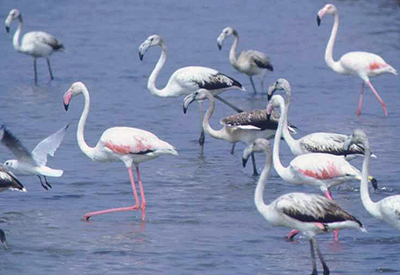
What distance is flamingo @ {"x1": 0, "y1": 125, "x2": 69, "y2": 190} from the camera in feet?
35.7

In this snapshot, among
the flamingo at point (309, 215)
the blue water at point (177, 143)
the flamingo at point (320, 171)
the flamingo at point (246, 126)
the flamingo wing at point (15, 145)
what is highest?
the flamingo at point (309, 215)

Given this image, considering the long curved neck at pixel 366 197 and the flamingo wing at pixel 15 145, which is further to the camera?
the flamingo wing at pixel 15 145

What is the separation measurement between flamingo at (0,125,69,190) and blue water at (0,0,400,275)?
441 millimetres

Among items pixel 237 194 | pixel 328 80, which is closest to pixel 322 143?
pixel 237 194

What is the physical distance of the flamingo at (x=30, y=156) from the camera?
35.7 feet

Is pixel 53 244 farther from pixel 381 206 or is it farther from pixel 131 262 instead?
pixel 381 206

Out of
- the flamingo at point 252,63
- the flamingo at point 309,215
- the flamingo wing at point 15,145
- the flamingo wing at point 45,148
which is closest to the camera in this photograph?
the flamingo at point 309,215

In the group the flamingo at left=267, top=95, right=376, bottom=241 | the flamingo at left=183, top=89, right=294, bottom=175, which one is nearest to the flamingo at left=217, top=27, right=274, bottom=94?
the flamingo at left=183, top=89, right=294, bottom=175

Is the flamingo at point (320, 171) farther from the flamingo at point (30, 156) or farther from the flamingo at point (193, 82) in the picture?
the flamingo at point (193, 82)

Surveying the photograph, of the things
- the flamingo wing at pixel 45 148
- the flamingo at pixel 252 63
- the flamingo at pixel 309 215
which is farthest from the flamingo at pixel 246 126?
the flamingo at pixel 252 63

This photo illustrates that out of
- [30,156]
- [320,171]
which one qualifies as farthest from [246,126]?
[30,156]

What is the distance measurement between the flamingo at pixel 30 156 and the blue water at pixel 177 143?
44 cm

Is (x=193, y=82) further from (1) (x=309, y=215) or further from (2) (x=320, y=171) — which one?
(1) (x=309, y=215)

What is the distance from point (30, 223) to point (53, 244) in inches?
31.6
